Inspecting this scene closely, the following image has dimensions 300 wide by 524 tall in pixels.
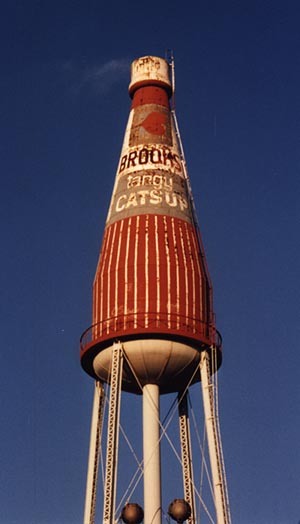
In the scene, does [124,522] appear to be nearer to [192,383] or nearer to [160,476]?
[160,476]

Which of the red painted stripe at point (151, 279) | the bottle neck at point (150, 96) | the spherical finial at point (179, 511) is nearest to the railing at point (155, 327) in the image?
the red painted stripe at point (151, 279)

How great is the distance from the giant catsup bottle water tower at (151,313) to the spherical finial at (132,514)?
0.17 ft

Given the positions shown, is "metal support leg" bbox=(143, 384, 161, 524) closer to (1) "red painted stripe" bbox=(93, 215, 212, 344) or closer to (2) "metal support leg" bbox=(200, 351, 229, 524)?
(2) "metal support leg" bbox=(200, 351, 229, 524)

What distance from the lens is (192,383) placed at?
137ft

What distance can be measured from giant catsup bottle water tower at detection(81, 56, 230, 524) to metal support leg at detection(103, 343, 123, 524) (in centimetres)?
4

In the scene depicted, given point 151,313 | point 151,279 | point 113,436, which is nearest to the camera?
point 113,436

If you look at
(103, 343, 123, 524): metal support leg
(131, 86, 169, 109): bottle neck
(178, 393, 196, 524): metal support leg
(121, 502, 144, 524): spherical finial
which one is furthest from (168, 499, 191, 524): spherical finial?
(131, 86, 169, 109): bottle neck

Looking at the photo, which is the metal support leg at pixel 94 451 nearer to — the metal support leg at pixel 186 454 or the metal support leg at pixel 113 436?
the metal support leg at pixel 113 436

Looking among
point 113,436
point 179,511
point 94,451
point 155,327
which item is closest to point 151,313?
point 155,327

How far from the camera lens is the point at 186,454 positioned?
4084cm

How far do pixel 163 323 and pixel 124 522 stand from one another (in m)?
8.75

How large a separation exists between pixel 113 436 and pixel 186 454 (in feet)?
17.5

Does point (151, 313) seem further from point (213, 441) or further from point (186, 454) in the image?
point (186, 454)

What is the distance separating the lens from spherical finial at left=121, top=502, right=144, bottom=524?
34.8m
